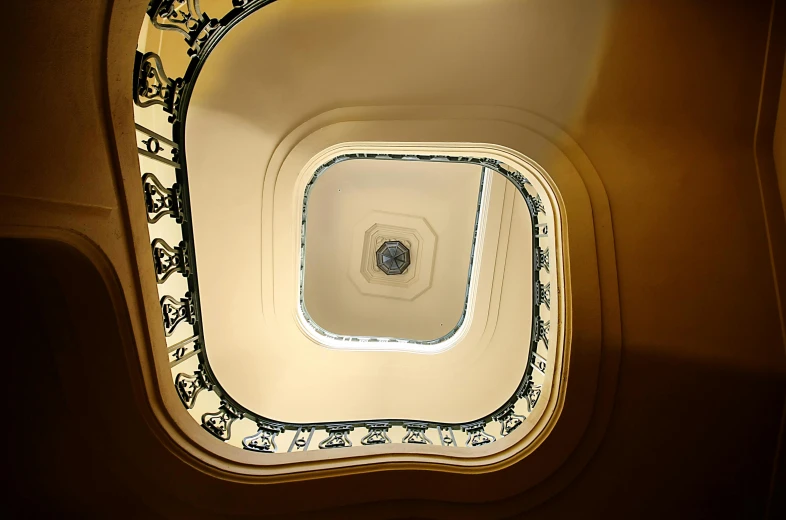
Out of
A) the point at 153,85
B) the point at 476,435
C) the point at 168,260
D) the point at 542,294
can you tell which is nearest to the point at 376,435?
the point at 476,435

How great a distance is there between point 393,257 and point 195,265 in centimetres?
638

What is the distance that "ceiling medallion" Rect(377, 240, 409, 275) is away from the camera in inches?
367

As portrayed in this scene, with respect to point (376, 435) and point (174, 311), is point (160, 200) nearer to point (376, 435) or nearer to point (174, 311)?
point (174, 311)

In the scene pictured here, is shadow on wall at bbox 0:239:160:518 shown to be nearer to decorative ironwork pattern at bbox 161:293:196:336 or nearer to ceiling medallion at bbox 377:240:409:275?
decorative ironwork pattern at bbox 161:293:196:336

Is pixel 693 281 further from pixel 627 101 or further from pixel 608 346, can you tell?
pixel 627 101

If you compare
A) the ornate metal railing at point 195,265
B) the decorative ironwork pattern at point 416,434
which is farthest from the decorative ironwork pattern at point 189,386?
the decorative ironwork pattern at point 416,434

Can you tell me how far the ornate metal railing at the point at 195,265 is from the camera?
2590mm

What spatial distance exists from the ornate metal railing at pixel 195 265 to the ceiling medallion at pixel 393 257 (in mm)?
4736

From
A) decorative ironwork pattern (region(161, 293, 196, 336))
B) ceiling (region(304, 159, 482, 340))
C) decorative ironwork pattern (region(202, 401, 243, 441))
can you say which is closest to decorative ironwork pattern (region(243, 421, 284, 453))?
decorative ironwork pattern (region(202, 401, 243, 441))

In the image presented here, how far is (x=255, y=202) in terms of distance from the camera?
4.48 meters

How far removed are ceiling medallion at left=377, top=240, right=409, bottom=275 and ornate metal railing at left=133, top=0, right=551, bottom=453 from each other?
186 inches

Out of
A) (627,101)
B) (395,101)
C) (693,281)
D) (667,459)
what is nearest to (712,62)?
(627,101)

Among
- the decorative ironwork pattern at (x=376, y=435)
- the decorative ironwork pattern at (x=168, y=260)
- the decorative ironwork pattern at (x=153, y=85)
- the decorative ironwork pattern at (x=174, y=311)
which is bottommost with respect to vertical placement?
the decorative ironwork pattern at (x=376, y=435)

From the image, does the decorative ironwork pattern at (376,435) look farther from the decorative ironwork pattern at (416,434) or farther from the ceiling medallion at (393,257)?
the ceiling medallion at (393,257)
